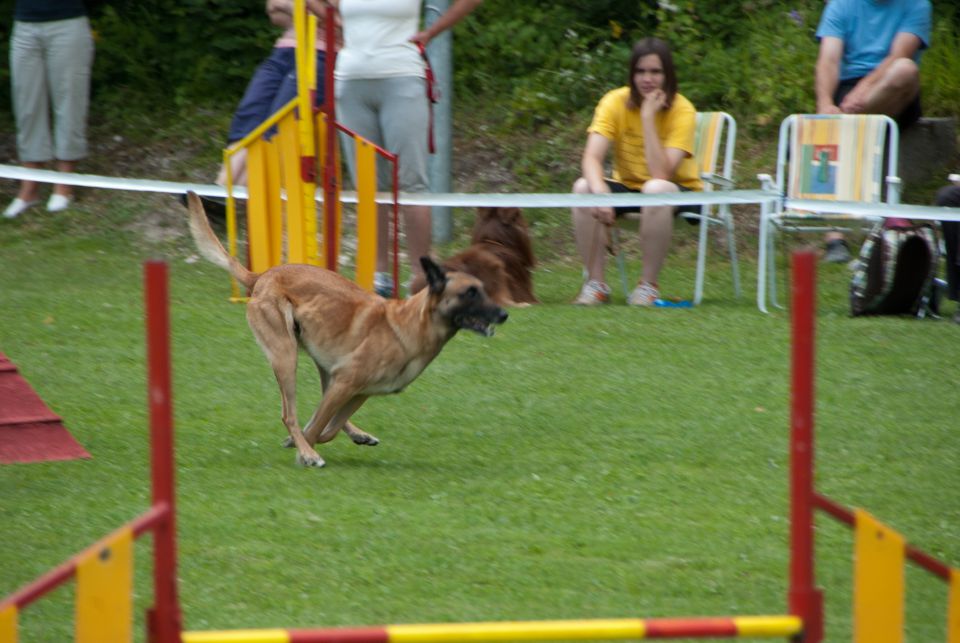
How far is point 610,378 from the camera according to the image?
7.62 metres

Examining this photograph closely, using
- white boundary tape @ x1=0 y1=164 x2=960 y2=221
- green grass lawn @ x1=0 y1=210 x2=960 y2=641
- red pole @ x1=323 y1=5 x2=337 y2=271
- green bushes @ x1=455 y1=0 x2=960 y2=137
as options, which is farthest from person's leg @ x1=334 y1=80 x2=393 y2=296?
green bushes @ x1=455 y1=0 x2=960 y2=137

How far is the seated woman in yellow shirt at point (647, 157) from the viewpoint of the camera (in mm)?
9430

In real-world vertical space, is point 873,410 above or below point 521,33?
below

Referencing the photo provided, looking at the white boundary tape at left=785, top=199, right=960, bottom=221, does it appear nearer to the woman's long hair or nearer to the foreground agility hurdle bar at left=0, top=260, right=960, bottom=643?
the woman's long hair

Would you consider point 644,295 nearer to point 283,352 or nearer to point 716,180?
point 716,180

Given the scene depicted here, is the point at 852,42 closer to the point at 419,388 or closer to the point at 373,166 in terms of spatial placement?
the point at 373,166

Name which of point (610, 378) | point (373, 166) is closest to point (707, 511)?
point (610, 378)

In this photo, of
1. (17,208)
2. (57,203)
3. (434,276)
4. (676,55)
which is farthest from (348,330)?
(676,55)

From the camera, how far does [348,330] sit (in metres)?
6.28

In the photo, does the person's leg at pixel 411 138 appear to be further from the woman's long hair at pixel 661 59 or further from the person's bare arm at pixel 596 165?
the woman's long hair at pixel 661 59

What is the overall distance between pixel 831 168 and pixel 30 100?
660cm

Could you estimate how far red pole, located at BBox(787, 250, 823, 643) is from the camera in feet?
10.2

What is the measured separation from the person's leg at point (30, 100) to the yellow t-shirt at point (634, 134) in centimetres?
497

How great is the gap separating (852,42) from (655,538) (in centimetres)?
638
